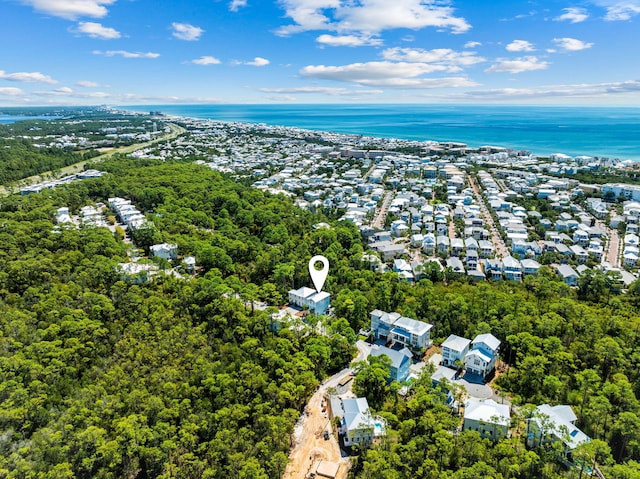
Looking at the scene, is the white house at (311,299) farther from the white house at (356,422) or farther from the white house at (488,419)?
the white house at (488,419)

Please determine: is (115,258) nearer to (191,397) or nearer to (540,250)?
(191,397)

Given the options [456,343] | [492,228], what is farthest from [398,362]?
[492,228]

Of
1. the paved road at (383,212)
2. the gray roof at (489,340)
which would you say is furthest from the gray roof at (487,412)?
the paved road at (383,212)

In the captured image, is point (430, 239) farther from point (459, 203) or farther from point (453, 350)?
point (453, 350)

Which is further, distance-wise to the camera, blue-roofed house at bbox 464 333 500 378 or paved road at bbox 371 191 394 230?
paved road at bbox 371 191 394 230

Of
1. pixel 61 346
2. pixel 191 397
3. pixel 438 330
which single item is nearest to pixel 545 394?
pixel 438 330

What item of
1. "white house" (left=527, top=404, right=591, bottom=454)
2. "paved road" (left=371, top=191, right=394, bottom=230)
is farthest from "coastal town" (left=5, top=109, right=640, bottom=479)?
"paved road" (left=371, top=191, right=394, bottom=230)

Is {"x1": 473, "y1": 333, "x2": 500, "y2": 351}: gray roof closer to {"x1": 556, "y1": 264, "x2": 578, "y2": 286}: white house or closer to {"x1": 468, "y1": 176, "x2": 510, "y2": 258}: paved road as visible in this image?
{"x1": 556, "y1": 264, "x2": 578, "y2": 286}: white house
